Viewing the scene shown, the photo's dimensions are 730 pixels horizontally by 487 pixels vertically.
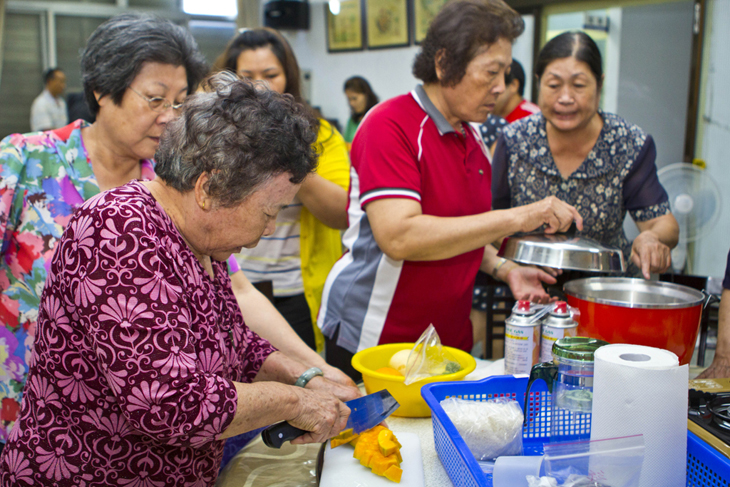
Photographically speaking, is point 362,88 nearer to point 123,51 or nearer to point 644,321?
point 123,51

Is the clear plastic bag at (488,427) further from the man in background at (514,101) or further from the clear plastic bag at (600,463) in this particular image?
the man in background at (514,101)

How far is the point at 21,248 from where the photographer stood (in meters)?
1.39

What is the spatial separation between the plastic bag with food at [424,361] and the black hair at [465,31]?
2.41ft

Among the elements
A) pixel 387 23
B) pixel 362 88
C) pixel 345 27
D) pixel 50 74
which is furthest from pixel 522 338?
pixel 50 74

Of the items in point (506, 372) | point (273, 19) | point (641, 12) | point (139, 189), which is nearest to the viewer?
point (139, 189)

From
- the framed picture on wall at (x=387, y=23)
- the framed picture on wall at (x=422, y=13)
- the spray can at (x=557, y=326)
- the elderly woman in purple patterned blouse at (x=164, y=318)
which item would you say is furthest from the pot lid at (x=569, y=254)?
the framed picture on wall at (x=387, y=23)

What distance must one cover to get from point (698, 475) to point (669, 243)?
110cm

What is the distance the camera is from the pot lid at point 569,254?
135 centimetres

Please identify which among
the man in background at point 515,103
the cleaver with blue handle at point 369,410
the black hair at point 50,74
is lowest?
the cleaver with blue handle at point 369,410

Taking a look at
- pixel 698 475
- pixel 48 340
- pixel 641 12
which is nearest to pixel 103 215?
pixel 48 340

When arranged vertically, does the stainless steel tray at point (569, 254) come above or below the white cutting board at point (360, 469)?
above

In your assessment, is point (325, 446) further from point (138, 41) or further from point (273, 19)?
point (273, 19)

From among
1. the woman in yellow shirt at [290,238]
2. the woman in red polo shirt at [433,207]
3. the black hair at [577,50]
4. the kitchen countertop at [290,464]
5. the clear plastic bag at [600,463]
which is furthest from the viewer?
the woman in yellow shirt at [290,238]

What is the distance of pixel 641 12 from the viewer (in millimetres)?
4445
